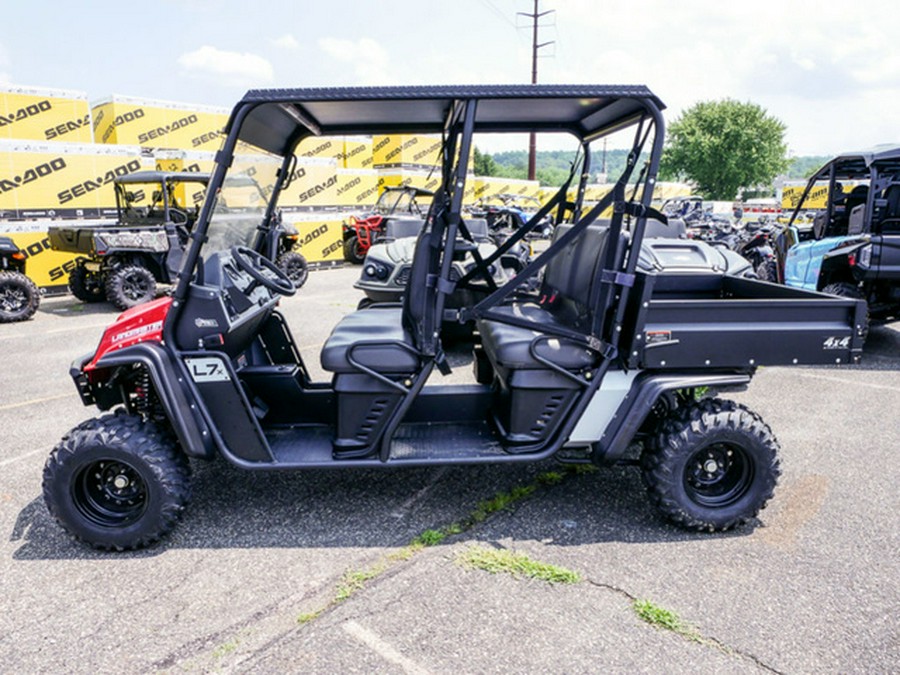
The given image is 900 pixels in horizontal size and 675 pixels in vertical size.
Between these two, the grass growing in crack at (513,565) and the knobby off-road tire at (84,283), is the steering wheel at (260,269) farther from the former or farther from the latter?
the knobby off-road tire at (84,283)

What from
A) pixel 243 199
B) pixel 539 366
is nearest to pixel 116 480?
pixel 243 199

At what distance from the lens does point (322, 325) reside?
320 inches

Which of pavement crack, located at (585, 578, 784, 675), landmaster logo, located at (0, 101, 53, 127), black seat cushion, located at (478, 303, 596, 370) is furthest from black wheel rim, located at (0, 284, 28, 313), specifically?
pavement crack, located at (585, 578, 784, 675)

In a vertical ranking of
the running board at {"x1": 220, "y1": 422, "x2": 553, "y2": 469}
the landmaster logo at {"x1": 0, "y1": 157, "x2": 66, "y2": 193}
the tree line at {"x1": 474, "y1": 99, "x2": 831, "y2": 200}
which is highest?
the tree line at {"x1": 474, "y1": 99, "x2": 831, "y2": 200}

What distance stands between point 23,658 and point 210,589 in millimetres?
645

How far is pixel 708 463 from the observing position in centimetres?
315

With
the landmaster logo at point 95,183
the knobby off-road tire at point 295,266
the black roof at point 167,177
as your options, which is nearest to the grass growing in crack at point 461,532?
the black roof at point 167,177

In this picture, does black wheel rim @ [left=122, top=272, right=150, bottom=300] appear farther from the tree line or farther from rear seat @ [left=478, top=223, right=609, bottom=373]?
the tree line

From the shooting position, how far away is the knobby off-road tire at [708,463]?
9.89 feet

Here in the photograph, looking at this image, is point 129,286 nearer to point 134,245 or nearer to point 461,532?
point 134,245

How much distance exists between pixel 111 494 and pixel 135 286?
7080 mm

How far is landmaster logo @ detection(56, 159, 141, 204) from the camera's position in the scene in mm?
11172

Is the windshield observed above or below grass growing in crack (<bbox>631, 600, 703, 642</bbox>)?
above

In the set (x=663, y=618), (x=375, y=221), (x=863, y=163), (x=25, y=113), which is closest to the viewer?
(x=663, y=618)
